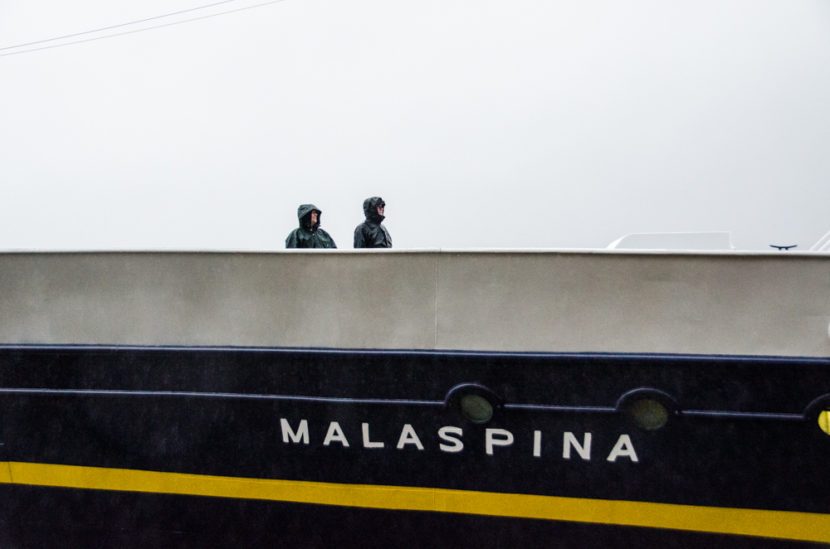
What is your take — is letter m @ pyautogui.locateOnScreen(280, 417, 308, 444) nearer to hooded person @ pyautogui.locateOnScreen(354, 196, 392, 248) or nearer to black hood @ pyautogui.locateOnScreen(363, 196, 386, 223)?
hooded person @ pyautogui.locateOnScreen(354, 196, 392, 248)

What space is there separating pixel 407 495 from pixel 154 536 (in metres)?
1.23

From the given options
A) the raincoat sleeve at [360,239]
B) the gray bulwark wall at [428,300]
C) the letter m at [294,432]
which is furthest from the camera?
the raincoat sleeve at [360,239]

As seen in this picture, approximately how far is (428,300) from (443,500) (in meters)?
0.83

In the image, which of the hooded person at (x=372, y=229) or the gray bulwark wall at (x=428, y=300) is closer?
the gray bulwark wall at (x=428, y=300)

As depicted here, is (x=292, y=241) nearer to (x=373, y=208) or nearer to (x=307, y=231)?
(x=307, y=231)

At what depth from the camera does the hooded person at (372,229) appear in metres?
3.53

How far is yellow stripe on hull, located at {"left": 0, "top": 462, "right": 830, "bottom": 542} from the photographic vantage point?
1.78 meters

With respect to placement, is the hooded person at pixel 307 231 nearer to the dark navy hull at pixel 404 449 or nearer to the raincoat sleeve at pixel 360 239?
the raincoat sleeve at pixel 360 239

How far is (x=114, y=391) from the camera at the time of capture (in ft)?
6.96

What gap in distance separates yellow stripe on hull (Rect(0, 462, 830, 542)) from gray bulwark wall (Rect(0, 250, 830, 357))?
61 centimetres

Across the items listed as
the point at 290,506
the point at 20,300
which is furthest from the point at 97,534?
the point at 20,300

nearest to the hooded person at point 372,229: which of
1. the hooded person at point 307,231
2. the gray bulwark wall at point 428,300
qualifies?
the hooded person at point 307,231

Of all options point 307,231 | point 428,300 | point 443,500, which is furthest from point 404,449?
point 307,231

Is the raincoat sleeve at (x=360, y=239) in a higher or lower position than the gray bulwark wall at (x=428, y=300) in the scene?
higher
